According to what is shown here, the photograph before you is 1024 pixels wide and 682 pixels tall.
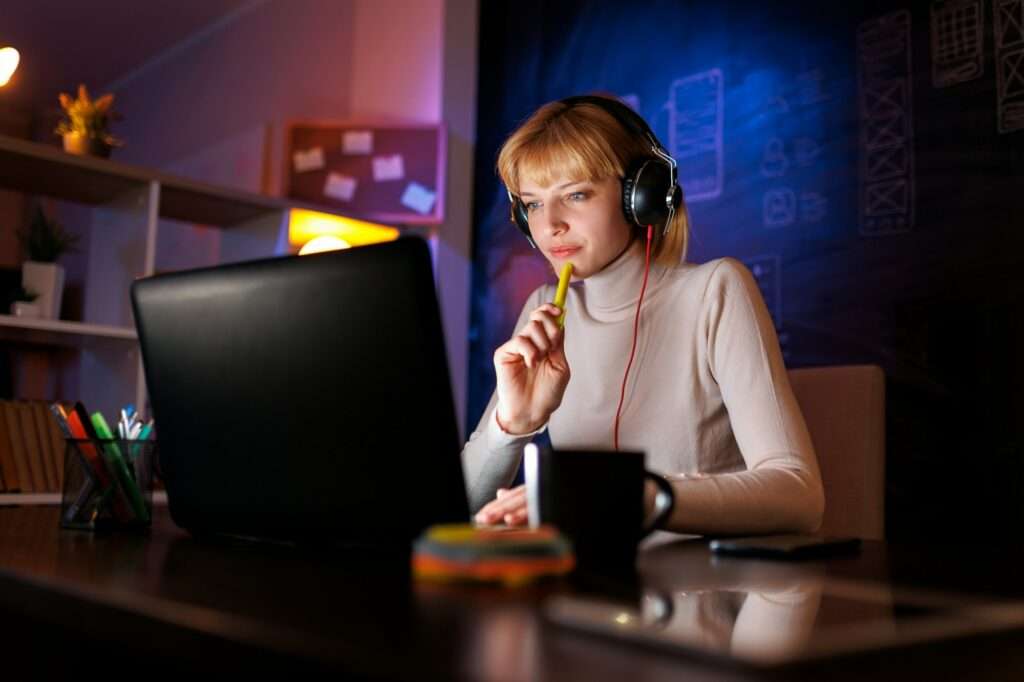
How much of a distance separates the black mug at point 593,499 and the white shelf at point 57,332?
210cm

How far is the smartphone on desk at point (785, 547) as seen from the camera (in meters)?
0.79

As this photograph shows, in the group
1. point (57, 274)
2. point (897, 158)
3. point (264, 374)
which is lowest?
point (264, 374)

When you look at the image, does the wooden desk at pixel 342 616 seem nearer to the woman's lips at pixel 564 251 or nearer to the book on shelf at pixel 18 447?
the woman's lips at pixel 564 251

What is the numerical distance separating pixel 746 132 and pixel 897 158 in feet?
1.48

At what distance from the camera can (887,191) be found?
2.24m

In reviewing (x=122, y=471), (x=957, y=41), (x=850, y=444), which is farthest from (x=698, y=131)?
(x=122, y=471)

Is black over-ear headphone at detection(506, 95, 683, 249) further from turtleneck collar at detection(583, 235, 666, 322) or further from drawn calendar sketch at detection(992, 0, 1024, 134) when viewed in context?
drawn calendar sketch at detection(992, 0, 1024, 134)

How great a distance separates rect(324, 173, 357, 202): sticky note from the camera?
3.51 metres

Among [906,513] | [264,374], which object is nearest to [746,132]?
[906,513]

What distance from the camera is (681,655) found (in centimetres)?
38

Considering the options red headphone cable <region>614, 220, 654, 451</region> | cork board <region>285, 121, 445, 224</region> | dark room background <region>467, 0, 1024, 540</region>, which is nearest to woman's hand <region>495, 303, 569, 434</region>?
red headphone cable <region>614, 220, 654, 451</region>

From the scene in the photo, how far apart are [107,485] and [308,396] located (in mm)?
364

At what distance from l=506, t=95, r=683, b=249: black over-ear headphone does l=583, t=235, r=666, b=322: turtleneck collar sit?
0.21 feet

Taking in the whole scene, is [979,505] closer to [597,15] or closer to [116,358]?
[597,15]
